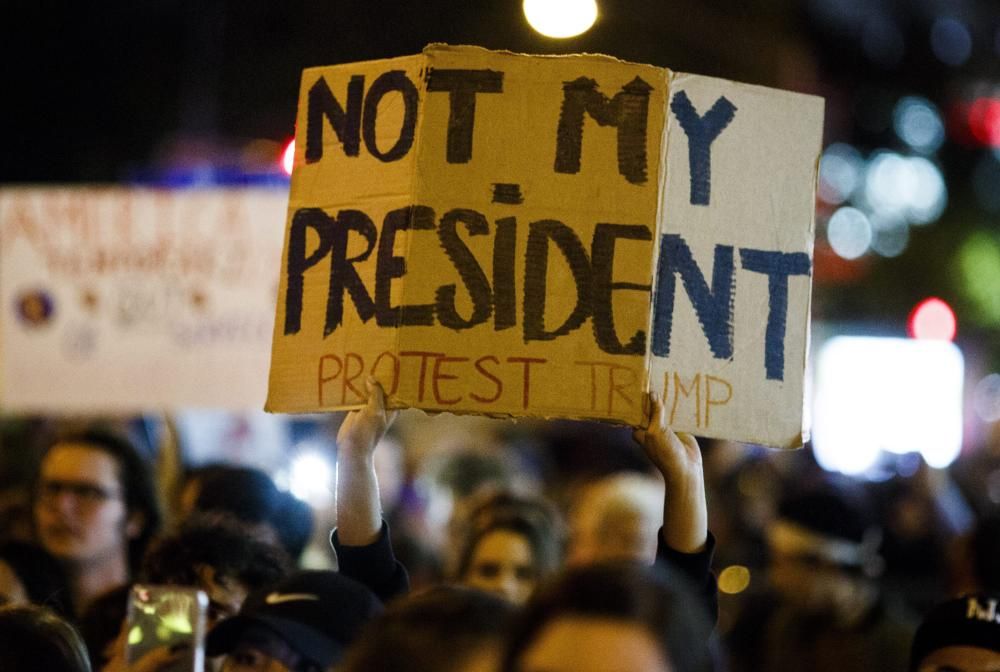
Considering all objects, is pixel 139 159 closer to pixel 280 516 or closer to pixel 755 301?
pixel 280 516

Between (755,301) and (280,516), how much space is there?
76.8 inches

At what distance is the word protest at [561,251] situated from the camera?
3.62 meters

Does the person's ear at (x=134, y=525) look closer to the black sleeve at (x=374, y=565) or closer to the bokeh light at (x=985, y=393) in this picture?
the black sleeve at (x=374, y=565)

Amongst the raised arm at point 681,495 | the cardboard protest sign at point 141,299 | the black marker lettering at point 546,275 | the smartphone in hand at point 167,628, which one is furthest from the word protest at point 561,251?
the cardboard protest sign at point 141,299

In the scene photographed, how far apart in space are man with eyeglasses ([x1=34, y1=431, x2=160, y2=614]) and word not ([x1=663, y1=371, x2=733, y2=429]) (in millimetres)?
2443

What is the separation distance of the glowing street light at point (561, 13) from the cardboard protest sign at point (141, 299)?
2206 mm

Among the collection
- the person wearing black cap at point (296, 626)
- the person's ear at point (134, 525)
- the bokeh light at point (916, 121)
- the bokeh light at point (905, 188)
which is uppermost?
the bokeh light at point (916, 121)

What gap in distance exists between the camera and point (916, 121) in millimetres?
32562

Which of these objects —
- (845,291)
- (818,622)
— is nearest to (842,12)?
(845,291)

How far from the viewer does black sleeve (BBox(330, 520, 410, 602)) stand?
3693mm

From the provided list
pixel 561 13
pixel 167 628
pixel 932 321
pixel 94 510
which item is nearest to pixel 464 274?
pixel 167 628

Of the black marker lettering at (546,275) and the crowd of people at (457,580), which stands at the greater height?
the black marker lettering at (546,275)

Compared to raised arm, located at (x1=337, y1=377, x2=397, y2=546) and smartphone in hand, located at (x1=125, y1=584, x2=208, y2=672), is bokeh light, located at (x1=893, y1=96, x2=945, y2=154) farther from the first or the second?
smartphone in hand, located at (x1=125, y1=584, x2=208, y2=672)

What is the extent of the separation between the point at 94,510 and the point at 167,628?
8.40 feet
